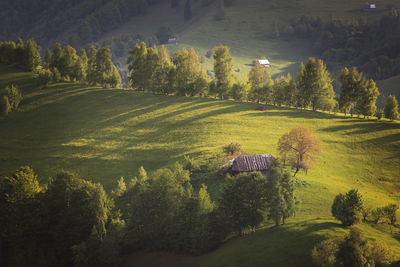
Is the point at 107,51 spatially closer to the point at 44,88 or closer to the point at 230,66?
the point at 44,88

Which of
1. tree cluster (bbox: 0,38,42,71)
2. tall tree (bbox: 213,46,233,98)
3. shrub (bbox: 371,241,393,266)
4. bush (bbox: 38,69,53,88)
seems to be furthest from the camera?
tree cluster (bbox: 0,38,42,71)

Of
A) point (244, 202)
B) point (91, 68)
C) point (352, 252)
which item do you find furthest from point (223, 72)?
point (352, 252)

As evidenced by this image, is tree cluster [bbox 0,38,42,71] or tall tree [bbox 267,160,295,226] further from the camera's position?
tree cluster [bbox 0,38,42,71]

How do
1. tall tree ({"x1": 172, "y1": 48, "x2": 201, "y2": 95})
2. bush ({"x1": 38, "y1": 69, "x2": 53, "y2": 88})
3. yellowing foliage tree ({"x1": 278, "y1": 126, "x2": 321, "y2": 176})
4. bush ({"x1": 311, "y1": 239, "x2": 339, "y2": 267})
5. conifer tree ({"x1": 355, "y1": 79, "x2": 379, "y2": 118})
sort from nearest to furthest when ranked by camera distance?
1. bush ({"x1": 311, "y1": 239, "x2": 339, "y2": 267})
2. yellowing foliage tree ({"x1": 278, "y1": 126, "x2": 321, "y2": 176})
3. conifer tree ({"x1": 355, "y1": 79, "x2": 379, "y2": 118})
4. tall tree ({"x1": 172, "y1": 48, "x2": 201, "y2": 95})
5. bush ({"x1": 38, "y1": 69, "x2": 53, "y2": 88})

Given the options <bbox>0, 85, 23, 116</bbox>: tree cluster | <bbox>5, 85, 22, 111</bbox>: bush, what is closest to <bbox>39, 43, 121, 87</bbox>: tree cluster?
<bbox>0, 85, 23, 116</bbox>: tree cluster

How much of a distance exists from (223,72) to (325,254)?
303ft

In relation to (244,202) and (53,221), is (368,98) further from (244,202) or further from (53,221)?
(53,221)

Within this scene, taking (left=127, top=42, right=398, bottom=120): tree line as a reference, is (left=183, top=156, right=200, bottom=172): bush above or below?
below

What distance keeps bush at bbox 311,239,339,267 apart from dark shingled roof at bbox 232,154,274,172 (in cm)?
2376

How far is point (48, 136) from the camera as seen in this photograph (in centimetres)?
Result: 8831

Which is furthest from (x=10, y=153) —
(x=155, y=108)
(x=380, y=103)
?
(x=380, y=103)

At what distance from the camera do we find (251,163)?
56.6 metres

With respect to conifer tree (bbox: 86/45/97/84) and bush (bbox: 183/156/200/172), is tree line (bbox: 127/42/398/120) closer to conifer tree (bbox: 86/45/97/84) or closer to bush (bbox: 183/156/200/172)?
conifer tree (bbox: 86/45/97/84)

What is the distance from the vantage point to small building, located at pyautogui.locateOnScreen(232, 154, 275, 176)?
5581 centimetres
